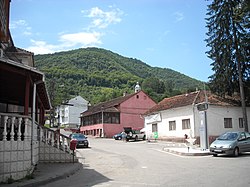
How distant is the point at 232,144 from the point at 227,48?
1733cm

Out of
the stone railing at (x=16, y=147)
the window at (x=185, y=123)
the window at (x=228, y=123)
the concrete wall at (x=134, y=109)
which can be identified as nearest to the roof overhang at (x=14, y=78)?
the stone railing at (x=16, y=147)

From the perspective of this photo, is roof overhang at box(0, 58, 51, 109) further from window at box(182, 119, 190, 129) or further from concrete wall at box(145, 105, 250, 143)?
window at box(182, 119, 190, 129)

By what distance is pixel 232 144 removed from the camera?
20094 millimetres

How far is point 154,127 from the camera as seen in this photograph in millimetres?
43625

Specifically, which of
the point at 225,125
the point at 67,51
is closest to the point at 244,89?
the point at 225,125

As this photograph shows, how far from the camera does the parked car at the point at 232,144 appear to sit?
1991cm

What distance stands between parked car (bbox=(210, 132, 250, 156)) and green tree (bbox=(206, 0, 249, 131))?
13.1m

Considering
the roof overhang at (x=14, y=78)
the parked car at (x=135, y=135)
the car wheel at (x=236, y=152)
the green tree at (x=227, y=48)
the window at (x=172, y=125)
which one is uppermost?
the green tree at (x=227, y=48)

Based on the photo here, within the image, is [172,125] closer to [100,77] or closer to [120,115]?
[120,115]

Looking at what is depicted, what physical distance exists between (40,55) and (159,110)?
70266 mm

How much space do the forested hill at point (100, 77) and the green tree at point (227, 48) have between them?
4632 centimetres

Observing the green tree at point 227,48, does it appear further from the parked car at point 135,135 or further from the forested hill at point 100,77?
the forested hill at point 100,77

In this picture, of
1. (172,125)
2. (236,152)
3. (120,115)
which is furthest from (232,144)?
(120,115)

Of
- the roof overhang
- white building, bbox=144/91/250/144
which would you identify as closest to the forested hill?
white building, bbox=144/91/250/144
